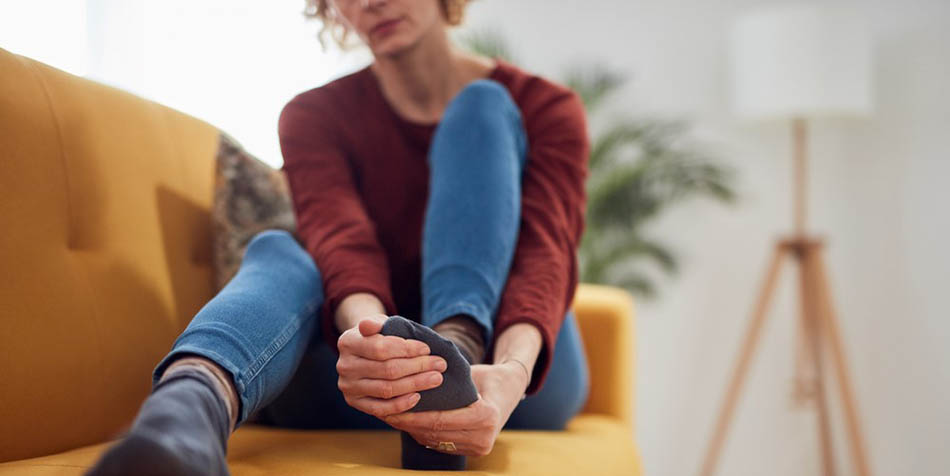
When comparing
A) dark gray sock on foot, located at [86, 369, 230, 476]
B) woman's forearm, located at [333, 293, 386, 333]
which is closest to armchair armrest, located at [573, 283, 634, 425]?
woman's forearm, located at [333, 293, 386, 333]

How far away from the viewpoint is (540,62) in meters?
3.04

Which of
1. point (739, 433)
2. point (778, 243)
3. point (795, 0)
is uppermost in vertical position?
point (795, 0)

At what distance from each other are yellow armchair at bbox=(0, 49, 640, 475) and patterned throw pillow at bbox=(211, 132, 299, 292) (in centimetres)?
4

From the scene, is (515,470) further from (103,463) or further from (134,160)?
(134,160)

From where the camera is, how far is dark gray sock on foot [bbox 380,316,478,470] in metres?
0.74

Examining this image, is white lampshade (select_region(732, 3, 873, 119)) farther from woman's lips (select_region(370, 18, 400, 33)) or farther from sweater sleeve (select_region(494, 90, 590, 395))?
woman's lips (select_region(370, 18, 400, 33))

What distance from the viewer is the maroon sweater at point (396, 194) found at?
39.2 inches

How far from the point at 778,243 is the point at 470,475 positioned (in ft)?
6.39

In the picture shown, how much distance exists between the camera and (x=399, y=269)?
120cm

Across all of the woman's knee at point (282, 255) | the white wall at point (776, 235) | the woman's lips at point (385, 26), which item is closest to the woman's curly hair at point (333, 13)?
the woman's lips at point (385, 26)

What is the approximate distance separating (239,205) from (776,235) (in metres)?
2.15

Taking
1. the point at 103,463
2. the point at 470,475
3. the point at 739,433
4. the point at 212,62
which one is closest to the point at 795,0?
the point at 739,433

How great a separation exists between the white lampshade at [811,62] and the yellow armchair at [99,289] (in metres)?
1.56

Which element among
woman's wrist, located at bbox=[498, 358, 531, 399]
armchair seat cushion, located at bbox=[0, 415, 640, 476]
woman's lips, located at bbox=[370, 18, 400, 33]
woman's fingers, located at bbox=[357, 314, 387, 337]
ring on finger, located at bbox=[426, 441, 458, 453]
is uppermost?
woman's lips, located at bbox=[370, 18, 400, 33]
